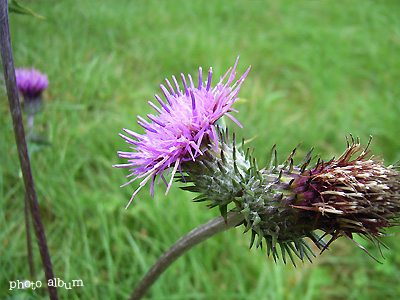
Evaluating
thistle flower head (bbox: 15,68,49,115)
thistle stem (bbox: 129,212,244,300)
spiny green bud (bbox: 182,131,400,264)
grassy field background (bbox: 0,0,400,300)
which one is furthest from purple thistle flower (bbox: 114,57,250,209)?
thistle flower head (bbox: 15,68,49,115)

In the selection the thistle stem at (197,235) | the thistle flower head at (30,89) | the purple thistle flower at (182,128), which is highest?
the thistle flower head at (30,89)

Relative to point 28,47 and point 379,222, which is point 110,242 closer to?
point 379,222

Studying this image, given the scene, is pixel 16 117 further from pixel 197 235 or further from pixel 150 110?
pixel 150 110

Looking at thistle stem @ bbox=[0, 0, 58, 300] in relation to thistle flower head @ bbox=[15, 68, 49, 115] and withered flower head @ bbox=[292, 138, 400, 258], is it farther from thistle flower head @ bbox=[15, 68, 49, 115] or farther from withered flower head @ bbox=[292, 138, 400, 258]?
withered flower head @ bbox=[292, 138, 400, 258]

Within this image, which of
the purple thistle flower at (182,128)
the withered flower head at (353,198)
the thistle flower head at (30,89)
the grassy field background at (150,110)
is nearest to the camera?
the withered flower head at (353,198)

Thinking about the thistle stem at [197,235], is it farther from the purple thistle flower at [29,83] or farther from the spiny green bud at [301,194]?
the purple thistle flower at [29,83]

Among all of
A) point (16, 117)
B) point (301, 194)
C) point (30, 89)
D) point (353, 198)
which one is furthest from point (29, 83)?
point (353, 198)

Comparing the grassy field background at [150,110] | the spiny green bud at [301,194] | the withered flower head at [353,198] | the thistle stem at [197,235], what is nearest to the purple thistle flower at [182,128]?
the spiny green bud at [301,194]
